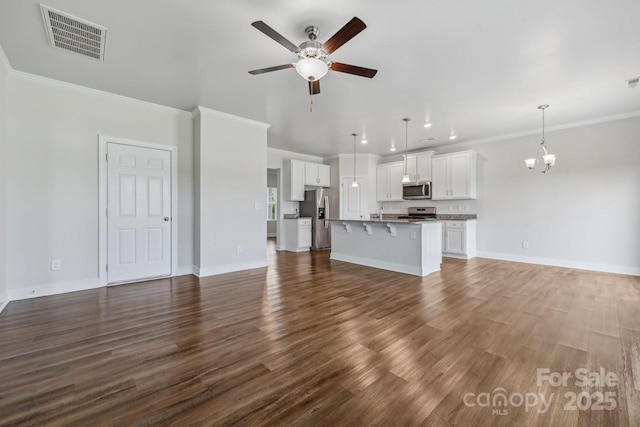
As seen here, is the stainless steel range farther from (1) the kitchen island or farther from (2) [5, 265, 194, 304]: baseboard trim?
(2) [5, 265, 194, 304]: baseboard trim

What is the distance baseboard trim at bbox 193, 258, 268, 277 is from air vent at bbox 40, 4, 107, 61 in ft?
9.93

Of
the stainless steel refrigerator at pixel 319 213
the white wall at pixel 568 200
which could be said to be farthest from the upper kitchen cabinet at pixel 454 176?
the stainless steel refrigerator at pixel 319 213

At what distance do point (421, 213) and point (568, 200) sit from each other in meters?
2.80

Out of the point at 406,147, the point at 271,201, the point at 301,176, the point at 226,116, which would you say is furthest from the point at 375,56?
the point at 271,201

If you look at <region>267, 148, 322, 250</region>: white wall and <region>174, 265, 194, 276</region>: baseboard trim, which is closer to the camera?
<region>174, 265, 194, 276</region>: baseboard trim

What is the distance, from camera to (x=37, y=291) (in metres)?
3.28

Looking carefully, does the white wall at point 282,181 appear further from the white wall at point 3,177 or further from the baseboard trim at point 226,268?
the white wall at point 3,177

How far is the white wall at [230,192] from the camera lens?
169 inches

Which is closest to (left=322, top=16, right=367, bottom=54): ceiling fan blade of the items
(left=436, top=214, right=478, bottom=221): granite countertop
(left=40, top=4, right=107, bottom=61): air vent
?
(left=40, top=4, right=107, bottom=61): air vent

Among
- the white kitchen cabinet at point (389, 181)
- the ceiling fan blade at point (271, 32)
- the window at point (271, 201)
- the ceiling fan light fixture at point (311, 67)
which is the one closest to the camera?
the ceiling fan blade at point (271, 32)

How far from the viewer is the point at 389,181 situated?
7387 millimetres

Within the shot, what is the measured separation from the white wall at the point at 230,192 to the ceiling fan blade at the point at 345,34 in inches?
113

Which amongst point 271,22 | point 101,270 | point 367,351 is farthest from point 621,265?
point 101,270

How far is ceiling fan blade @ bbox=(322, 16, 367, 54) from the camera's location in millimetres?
1807
